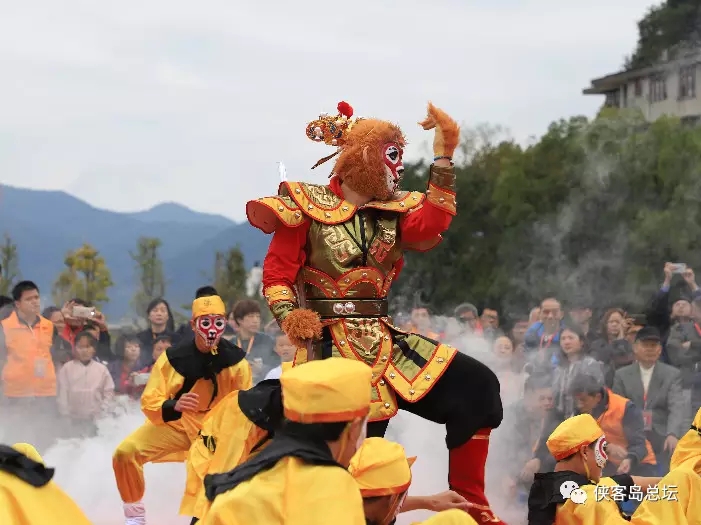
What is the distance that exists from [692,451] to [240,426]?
1.91 metres

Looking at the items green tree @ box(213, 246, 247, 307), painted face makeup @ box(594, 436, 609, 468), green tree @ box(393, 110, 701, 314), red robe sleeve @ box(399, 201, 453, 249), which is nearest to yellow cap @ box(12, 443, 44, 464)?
red robe sleeve @ box(399, 201, 453, 249)

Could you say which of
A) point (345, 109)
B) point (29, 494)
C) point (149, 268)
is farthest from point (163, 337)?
point (149, 268)

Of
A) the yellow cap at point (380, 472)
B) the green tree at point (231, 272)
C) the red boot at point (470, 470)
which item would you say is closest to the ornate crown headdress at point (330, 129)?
the red boot at point (470, 470)

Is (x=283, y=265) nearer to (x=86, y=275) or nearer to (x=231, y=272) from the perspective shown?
(x=231, y=272)

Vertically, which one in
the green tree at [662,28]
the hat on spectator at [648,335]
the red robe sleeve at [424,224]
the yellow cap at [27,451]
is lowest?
the hat on spectator at [648,335]

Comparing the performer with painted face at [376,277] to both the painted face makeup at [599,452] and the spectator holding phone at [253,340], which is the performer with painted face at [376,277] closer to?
the painted face makeup at [599,452]

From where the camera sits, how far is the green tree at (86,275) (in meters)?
21.3

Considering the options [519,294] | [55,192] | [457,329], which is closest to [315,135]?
[457,329]

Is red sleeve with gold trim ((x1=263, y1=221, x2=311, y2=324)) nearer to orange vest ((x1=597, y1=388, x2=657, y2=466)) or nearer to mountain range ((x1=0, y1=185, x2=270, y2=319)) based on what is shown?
orange vest ((x1=597, y1=388, x2=657, y2=466))

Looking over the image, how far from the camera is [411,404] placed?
463cm

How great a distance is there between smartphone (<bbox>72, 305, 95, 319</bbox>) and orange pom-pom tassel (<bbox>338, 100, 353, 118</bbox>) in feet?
18.1

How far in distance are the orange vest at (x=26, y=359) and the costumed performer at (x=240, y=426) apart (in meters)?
4.42

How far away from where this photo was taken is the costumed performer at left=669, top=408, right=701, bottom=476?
5.04 m

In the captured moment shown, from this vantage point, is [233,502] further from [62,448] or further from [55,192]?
[55,192]
